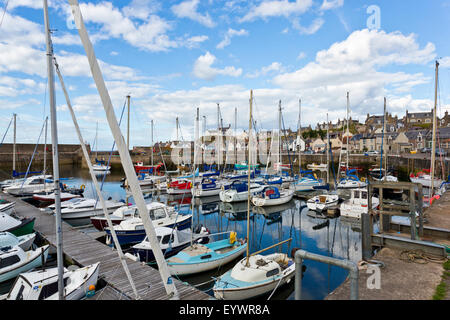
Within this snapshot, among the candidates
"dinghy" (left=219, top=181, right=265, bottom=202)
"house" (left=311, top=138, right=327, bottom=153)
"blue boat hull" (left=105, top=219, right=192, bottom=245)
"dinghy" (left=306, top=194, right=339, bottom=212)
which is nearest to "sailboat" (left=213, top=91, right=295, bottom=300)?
"blue boat hull" (left=105, top=219, right=192, bottom=245)

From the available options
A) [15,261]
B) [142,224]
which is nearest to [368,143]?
[142,224]

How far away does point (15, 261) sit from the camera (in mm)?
10844

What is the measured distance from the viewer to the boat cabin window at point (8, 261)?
1056cm

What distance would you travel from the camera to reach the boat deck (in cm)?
887

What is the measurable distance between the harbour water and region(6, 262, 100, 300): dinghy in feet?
11.6

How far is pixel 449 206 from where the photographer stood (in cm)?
1697

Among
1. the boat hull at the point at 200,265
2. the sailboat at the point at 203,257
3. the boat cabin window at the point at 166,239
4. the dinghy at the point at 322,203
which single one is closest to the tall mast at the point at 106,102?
the sailboat at the point at 203,257

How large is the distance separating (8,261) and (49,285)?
13.7 ft

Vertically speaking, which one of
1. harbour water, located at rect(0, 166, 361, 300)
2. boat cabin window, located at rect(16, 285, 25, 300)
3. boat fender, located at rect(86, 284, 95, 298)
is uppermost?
boat cabin window, located at rect(16, 285, 25, 300)

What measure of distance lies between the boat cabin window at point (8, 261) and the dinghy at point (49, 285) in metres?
3.12

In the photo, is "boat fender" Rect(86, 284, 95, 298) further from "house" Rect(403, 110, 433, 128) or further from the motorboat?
"house" Rect(403, 110, 433, 128)

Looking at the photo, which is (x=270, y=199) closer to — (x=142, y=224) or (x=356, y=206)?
(x=356, y=206)
